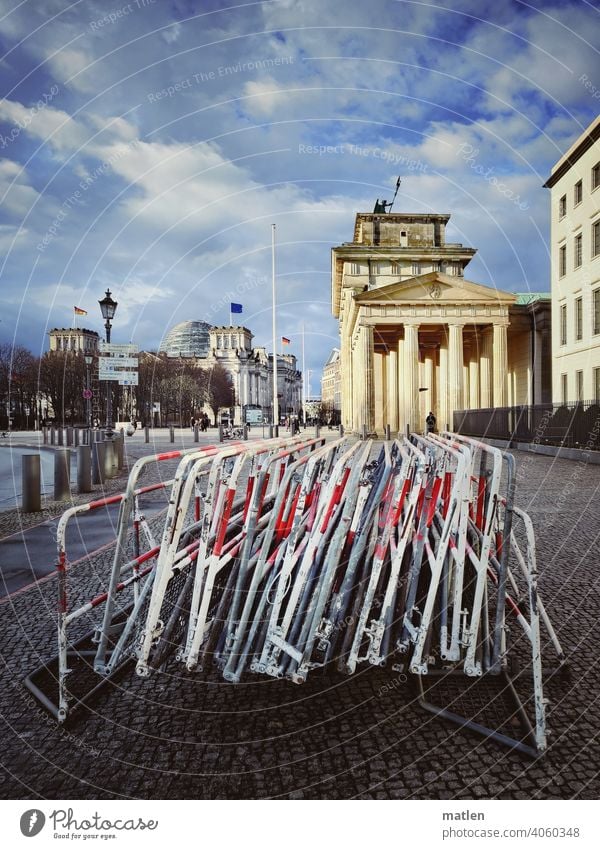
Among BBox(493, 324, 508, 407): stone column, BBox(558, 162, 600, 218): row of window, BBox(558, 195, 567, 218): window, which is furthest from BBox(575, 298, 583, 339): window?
BBox(493, 324, 508, 407): stone column

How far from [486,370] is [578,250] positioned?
11683mm

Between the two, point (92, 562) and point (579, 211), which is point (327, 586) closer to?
point (92, 562)

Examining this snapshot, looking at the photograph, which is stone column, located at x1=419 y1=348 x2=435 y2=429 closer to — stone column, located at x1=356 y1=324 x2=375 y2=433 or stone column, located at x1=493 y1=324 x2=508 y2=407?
stone column, located at x1=493 y1=324 x2=508 y2=407

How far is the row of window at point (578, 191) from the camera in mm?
30078

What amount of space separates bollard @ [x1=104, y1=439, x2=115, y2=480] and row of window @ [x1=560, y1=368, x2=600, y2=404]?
82.7 ft

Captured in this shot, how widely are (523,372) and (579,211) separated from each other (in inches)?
794

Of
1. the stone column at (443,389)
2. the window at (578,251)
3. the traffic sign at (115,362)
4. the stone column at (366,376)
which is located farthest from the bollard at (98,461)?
the stone column at (443,389)

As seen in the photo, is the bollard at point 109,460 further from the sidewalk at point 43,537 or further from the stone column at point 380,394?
the stone column at point 380,394

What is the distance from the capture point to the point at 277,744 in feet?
9.30

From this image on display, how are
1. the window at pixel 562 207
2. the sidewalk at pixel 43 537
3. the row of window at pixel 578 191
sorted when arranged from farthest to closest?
the window at pixel 562 207 → the row of window at pixel 578 191 → the sidewalk at pixel 43 537

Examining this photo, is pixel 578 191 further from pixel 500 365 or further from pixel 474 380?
pixel 474 380

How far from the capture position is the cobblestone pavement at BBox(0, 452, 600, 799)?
2525 millimetres

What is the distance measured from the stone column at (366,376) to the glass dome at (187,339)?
44.5 metres
